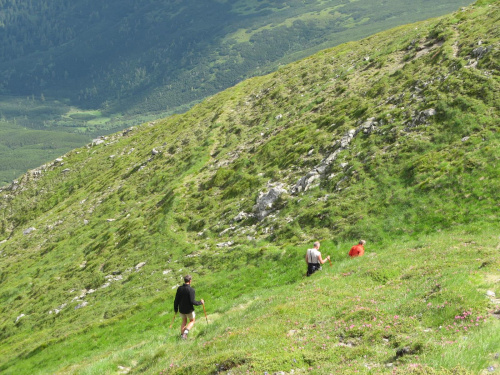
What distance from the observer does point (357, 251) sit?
26.4 m

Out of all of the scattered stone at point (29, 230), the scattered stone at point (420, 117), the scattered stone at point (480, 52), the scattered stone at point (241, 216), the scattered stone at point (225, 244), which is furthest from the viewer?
the scattered stone at point (29, 230)

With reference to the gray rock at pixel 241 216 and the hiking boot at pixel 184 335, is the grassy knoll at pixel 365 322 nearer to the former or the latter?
the hiking boot at pixel 184 335

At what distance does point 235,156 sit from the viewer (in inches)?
2286

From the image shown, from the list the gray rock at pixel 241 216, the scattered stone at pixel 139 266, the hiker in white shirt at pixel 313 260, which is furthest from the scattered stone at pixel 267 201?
the scattered stone at pixel 139 266

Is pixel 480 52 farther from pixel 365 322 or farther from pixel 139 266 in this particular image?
pixel 139 266

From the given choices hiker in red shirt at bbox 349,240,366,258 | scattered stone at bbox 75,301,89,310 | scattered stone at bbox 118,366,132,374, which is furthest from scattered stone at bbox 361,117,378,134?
scattered stone at bbox 75,301,89,310

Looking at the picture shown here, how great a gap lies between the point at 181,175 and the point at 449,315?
2112 inches

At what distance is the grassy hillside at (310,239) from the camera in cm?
1323

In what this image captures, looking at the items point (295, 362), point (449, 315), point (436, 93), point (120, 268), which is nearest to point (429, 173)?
point (436, 93)

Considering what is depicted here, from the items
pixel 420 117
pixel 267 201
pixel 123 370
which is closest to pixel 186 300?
pixel 123 370

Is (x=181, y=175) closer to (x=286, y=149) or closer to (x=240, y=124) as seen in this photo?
(x=240, y=124)

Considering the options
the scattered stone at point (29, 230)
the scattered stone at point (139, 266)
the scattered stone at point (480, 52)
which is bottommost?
the scattered stone at point (29, 230)

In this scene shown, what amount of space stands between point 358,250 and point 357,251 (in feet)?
0.33

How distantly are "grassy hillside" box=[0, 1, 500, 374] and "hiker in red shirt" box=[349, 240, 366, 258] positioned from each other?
1434 mm
